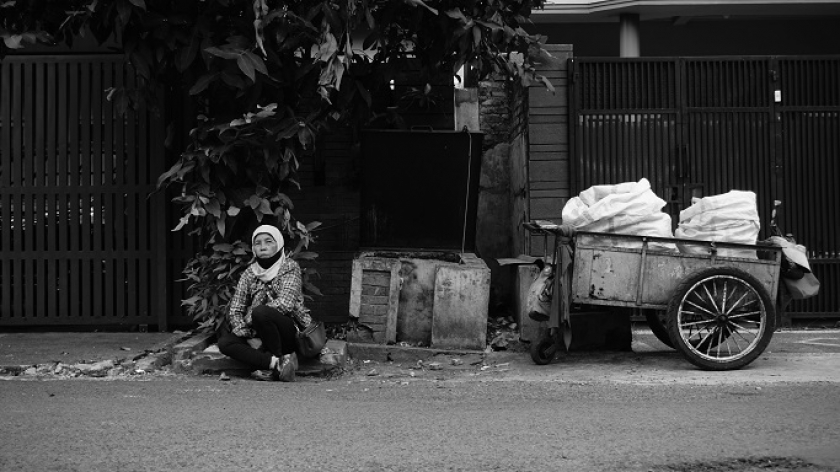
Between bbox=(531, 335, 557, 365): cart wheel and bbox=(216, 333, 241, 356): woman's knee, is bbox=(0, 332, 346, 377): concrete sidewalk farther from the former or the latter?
bbox=(531, 335, 557, 365): cart wheel

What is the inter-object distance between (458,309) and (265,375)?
2.02 metres

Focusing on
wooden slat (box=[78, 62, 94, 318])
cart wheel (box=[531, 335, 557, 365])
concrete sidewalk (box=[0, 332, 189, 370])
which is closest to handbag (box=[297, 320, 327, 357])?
concrete sidewalk (box=[0, 332, 189, 370])

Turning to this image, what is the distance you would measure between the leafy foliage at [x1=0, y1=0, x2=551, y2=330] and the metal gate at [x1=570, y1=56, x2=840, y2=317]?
57.5 inches

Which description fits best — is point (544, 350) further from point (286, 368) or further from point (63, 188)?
point (63, 188)

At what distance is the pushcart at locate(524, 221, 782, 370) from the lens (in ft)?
26.1

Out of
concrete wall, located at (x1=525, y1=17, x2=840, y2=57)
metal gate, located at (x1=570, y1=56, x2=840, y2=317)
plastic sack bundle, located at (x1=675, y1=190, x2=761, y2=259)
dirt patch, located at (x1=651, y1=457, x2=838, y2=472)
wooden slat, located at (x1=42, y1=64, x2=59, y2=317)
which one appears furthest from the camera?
concrete wall, located at (x1=525, y1=17, x2=840, y2=57)

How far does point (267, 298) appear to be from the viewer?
8.03m

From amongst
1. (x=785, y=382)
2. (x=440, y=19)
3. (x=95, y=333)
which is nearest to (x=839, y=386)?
(x=785, y=382)

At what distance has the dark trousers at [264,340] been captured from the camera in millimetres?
7766

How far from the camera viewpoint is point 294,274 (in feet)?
26.5

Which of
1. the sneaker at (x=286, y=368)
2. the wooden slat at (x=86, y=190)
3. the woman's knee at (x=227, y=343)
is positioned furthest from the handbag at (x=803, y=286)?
the wooden slat at (x=86, y=190)

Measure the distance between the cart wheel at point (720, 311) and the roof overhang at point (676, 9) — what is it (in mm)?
12804

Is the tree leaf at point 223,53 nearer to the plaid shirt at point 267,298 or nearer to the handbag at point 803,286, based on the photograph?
the plaid shirt at point 267,298

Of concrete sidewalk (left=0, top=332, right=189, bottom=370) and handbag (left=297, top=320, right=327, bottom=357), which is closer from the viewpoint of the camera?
handbag (left=297, top=320, right=327, bottom=357)
